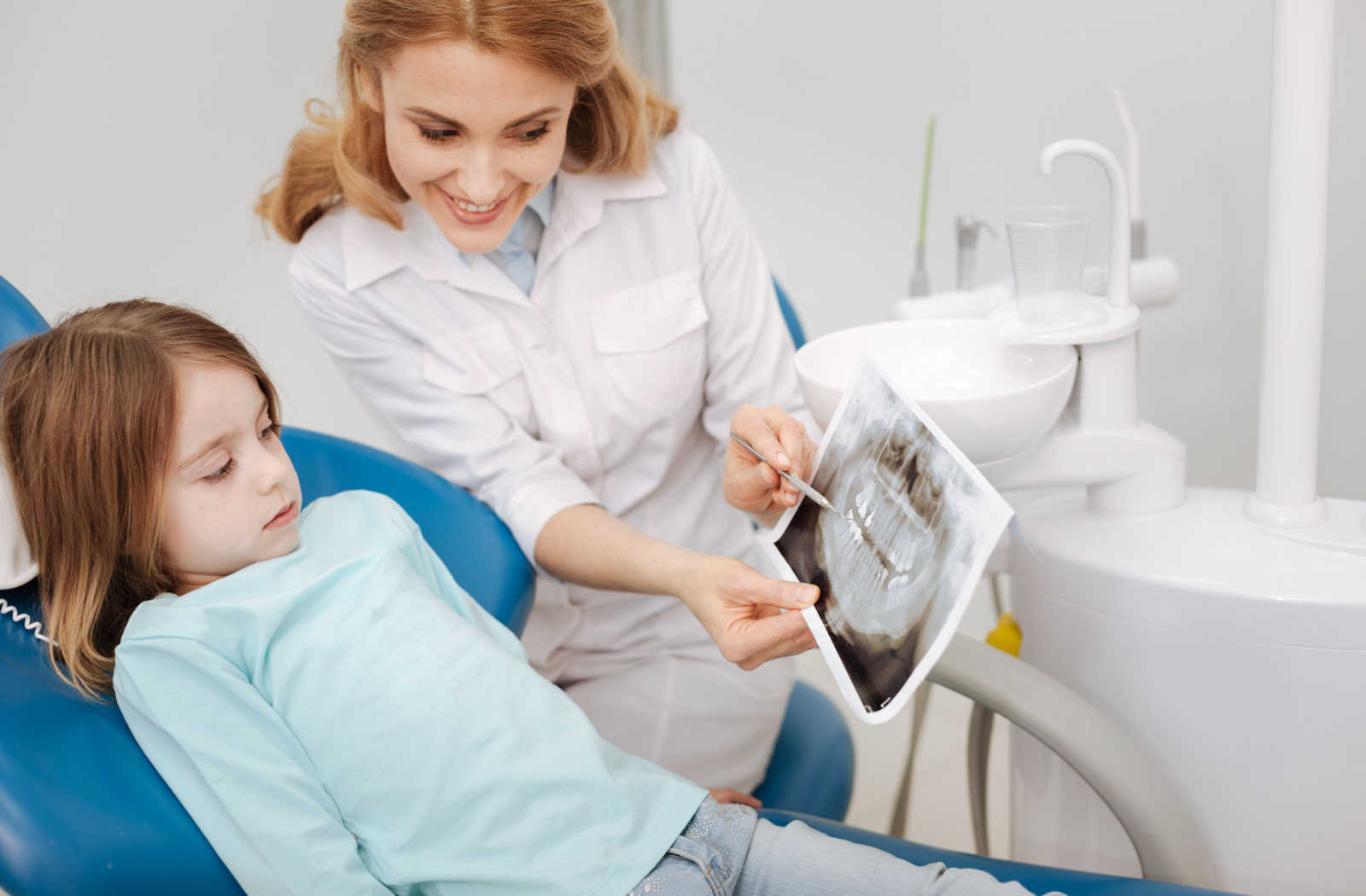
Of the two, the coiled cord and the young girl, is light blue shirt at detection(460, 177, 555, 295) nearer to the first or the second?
the young girl

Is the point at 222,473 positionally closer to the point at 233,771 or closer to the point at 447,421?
the point at 233,771

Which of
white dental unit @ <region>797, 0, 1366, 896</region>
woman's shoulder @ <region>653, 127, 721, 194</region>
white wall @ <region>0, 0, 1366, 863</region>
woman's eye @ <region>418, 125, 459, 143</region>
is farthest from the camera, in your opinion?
white wall @ <region>0, 0, 1366, 863</region>

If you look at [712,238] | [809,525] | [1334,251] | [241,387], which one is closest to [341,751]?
[241,387]

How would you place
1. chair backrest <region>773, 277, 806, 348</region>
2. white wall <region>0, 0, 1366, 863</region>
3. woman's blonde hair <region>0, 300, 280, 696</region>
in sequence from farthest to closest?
white wall <region>0, 0, 1366, 863</region>, chair backrest <region>773, 277, 806, 348</region>, woman's blonde hair <region>0, 300, 280, 696</region>

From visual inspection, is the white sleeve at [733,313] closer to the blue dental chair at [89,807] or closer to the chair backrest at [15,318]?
the blue dental chair at [89,807]

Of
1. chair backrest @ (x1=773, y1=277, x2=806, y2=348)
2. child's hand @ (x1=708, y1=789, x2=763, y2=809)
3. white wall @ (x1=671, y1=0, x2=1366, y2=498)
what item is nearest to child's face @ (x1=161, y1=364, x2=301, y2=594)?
child's hand @ (x1=708, y1=789, x2=763, y2=809)

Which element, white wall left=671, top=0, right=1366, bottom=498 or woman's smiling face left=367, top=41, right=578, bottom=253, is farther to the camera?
white wall left=671, top=0, right=1366, bottom=498

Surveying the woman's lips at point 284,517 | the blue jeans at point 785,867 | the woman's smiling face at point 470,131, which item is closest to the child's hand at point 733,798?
the blue jeans at point 785,867

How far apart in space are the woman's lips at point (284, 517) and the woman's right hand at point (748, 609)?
0.38 metres

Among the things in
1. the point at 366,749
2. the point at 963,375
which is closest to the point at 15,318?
the point at 366,749

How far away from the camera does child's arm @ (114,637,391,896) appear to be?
3.11ft

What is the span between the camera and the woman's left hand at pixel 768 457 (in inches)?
43.4

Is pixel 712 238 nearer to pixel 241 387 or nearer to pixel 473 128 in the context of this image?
pixel 473 128

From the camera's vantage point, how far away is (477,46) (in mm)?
1159
